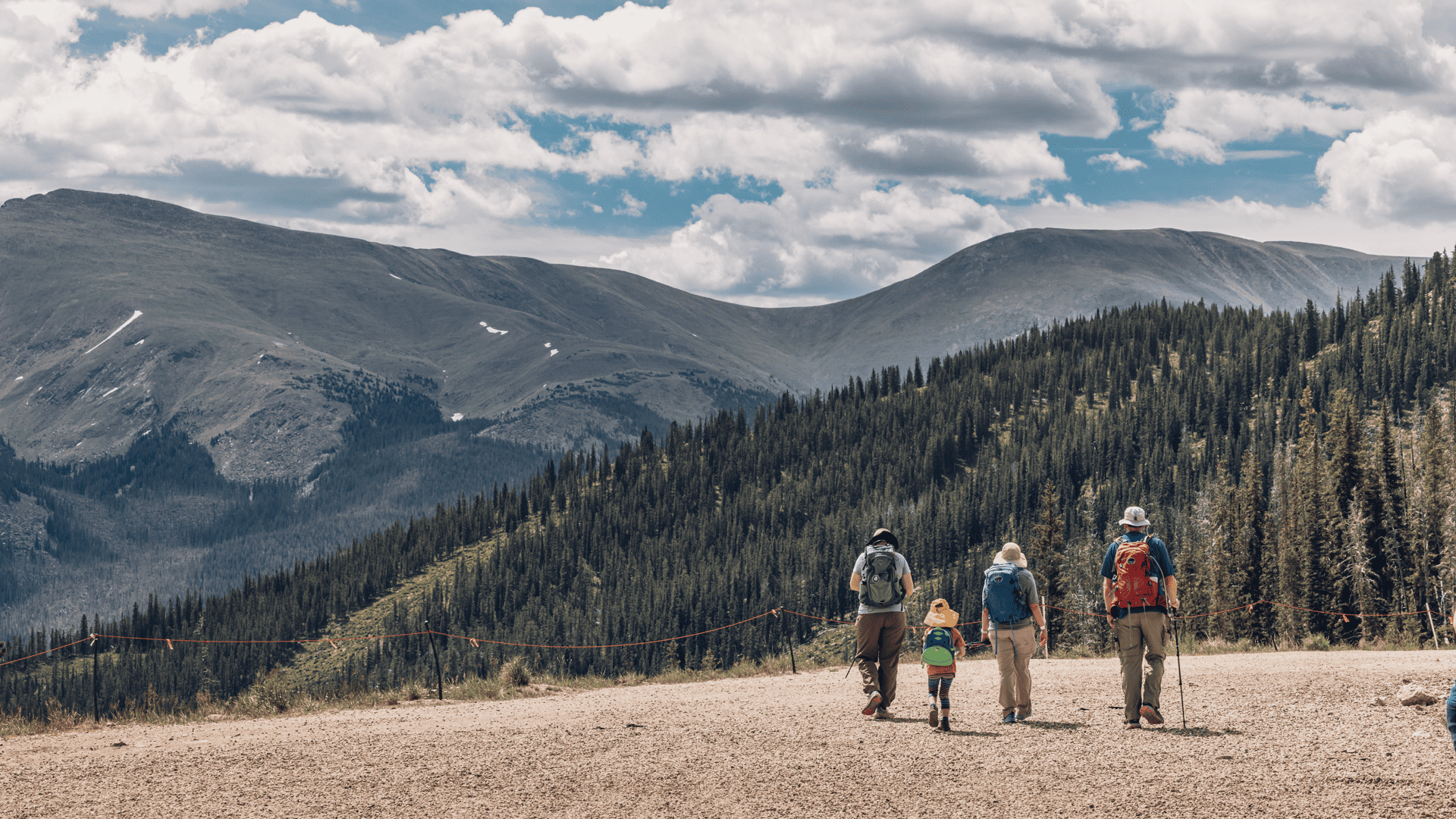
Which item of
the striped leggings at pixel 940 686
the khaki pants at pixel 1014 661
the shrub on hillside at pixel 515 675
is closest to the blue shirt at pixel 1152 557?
the khaki pants at pixel 1014 661

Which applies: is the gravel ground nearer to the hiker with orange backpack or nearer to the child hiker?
the child hiker

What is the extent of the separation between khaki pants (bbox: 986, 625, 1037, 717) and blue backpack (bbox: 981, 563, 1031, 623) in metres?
0.19

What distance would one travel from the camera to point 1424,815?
12.9 meters

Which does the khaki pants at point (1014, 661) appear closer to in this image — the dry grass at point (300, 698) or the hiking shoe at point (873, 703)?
the hiking shoe at point (873, 703)

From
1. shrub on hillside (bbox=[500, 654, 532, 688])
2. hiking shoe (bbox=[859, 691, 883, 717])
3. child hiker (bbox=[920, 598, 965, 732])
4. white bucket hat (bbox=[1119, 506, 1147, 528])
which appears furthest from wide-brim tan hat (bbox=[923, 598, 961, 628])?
shrub on hillside (bbox=[500, 654, 532, 688])

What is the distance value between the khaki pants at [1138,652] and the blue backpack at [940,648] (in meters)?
2.53

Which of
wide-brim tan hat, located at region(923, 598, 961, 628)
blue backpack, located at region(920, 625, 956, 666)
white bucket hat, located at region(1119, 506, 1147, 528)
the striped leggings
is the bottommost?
the striped leggings

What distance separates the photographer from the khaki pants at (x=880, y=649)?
1934cm

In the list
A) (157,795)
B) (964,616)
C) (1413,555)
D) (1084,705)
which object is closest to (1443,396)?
(964,616)

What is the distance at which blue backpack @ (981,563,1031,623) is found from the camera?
62.5ft

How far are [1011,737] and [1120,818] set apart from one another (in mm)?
4232

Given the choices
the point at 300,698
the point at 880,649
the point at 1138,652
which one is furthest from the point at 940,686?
the point at 300,698

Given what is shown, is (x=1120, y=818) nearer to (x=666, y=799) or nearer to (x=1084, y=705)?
(x=666, y=799)

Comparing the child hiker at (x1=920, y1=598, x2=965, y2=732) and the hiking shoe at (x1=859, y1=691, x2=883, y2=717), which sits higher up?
the child hiker at (x1=920, y1=598, x2=965, y2=732)
